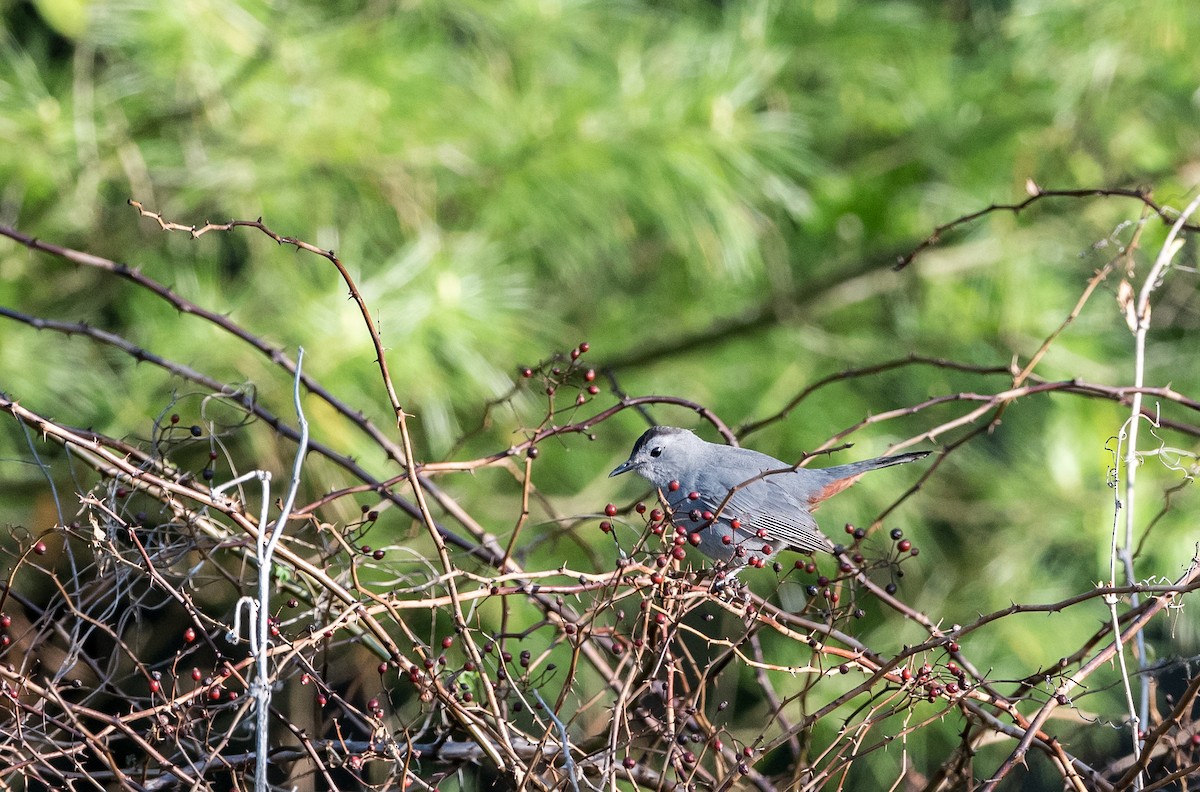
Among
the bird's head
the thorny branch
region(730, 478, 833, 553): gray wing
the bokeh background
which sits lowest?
the thorny branch

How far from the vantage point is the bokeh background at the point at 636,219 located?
2572 millimetres

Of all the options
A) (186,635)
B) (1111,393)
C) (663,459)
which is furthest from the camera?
(663,459)

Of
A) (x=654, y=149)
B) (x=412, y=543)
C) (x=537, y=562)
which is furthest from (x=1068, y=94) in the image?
(x=412, y=543)

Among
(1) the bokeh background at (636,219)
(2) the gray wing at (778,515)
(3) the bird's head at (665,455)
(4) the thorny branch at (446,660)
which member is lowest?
(4) the thorny branch at (446,660)

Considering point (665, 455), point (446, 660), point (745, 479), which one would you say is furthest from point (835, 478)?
point (446, 660)

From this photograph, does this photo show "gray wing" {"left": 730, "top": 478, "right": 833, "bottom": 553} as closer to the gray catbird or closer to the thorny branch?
the gray catbird

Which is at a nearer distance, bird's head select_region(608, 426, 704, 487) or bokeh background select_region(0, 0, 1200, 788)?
bird's head select_region(608, 426, 704, 487)

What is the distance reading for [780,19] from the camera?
337cm

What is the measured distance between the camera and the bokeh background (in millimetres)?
2572

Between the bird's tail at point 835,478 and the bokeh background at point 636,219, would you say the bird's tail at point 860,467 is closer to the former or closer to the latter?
the bird's tail at point 835,478

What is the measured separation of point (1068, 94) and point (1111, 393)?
1912mm

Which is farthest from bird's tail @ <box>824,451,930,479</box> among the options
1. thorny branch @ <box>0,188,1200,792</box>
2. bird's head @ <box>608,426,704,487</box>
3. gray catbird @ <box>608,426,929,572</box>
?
thorny branch @ <box>0,188,1200,792</box>

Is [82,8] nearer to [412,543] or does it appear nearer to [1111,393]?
[412,543]

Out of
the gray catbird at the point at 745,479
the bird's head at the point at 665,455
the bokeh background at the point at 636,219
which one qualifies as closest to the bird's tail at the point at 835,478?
the gray catbird at the point at 745,479
